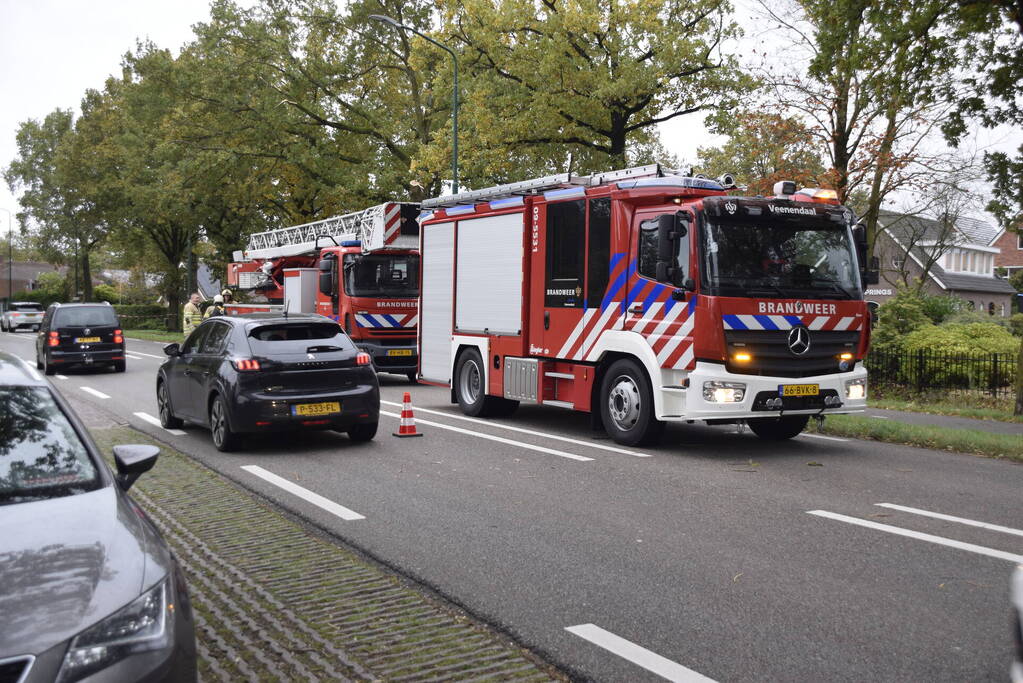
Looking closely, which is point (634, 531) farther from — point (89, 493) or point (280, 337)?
point (280, 337)

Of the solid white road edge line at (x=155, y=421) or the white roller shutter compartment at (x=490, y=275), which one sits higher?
the white roller shutter compartment at (x=490, y=275)

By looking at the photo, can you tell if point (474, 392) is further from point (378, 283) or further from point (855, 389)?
point (378, 283)

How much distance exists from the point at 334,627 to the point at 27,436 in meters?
1.68

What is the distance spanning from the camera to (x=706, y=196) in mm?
10508

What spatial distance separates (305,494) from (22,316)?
188ft

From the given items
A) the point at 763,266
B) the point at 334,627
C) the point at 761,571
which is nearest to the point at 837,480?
the point at 763,266

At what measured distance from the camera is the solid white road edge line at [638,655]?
4051 mm

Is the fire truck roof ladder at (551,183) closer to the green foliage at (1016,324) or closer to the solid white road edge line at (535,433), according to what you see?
the solid white road edge line at (535,433)

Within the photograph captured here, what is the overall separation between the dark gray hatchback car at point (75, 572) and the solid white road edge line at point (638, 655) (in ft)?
6.38

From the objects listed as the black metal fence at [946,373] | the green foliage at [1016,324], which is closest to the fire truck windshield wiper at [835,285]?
the black metal fence at [946,373]

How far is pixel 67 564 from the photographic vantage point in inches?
125

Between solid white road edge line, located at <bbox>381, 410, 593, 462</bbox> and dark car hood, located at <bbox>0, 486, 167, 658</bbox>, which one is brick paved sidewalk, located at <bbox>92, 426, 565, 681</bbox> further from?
solid white road edge line, located at <bbox>381, 410, 593, 462</bbox>

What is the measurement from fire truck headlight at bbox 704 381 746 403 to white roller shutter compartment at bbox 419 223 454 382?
17.3 ft

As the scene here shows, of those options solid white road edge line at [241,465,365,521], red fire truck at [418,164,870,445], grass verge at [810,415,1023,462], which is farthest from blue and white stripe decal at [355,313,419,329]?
solid white road edge line at [241,465,365,521]
